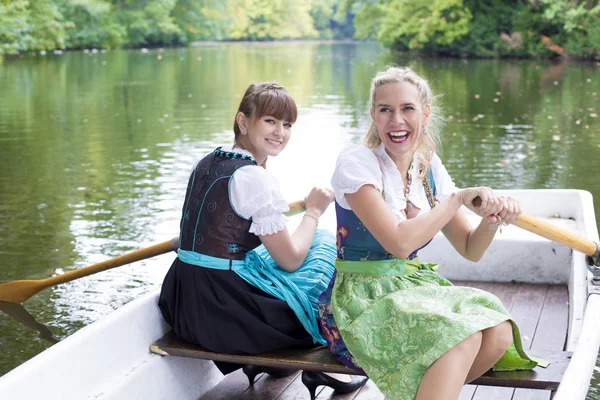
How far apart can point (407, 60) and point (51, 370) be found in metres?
22.6

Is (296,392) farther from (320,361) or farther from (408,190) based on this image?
(408,190)

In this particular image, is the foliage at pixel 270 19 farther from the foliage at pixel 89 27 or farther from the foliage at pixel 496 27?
the foliage at pixel 496 27

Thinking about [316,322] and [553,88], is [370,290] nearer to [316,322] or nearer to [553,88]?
[316,322]

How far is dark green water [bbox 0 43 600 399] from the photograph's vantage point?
4.79 m

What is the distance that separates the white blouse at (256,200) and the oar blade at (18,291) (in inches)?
73.2

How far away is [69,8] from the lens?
108ft

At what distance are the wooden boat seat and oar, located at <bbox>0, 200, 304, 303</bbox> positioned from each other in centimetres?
51

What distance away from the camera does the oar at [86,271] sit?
2.94 m

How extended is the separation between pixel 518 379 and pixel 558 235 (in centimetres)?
63

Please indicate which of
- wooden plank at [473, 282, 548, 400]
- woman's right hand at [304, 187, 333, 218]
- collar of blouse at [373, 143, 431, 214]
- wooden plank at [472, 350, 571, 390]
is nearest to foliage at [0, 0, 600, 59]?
wooden plank at [473, 282, 548, 400]

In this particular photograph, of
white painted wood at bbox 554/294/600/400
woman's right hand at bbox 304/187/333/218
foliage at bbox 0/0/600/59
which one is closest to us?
white painted wood at bbox 554/294/600/400

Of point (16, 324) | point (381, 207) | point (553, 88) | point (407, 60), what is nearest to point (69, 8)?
point (407, 60)

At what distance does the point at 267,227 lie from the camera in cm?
238

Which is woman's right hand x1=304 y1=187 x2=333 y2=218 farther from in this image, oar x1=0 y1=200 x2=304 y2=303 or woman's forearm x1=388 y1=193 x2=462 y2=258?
woman's forearm x1=388 y1=193 x2=462 y2=258
